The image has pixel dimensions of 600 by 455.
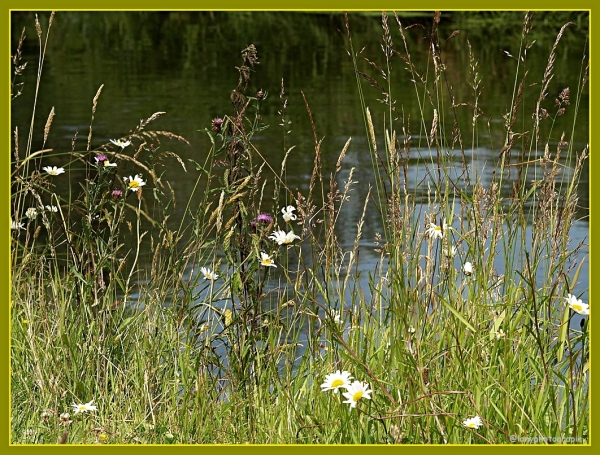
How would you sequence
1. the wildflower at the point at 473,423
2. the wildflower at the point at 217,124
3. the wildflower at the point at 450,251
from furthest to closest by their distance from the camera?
the wildflower at the point at 450,251, the wildflower at the point at 217,124, the wildflower at the point at 473,423

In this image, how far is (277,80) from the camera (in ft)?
43.6

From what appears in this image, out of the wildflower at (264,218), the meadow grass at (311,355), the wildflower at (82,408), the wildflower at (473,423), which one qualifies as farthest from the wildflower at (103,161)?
the wildflower at (473,423)

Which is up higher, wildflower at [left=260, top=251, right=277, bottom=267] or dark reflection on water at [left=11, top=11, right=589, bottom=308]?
wildflower at [left=260, top=251, right=277, bottom=267]

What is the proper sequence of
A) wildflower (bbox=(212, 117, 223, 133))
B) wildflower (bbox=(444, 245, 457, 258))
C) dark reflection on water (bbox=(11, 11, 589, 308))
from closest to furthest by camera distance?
wildflower (bbox=(212, 117, 223, 133)) < wildflower (bbox=(444, 245, 457, 258)) < dark reflection on water (bbox=(11, 11, 589, 308))

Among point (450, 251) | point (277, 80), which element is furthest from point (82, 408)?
point (277, 80)

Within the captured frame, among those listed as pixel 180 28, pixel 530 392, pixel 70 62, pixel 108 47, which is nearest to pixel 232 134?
pixel 530 392

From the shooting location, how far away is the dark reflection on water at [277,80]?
8500mm

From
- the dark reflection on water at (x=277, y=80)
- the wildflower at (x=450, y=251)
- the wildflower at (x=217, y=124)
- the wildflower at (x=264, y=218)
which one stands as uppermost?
the wildflower at (x=217, y=124)

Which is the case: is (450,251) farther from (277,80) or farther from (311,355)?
(277,80)

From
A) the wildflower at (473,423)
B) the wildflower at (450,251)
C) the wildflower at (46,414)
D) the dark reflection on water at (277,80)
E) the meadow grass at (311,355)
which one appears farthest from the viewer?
the dark reflection on water at (277,80)

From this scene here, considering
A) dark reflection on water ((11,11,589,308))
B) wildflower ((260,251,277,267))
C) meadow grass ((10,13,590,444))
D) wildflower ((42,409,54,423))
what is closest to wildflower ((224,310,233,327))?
meadow grass ((10,13,590,444))

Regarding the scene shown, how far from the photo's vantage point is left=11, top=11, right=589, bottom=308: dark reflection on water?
8.50 meters

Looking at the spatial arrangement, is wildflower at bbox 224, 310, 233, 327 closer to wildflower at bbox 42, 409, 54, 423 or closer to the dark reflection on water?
wildflower at bbox 42, 409, 54, 423

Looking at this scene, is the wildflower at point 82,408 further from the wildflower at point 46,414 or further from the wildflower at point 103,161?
the wildflower at point 103,161
